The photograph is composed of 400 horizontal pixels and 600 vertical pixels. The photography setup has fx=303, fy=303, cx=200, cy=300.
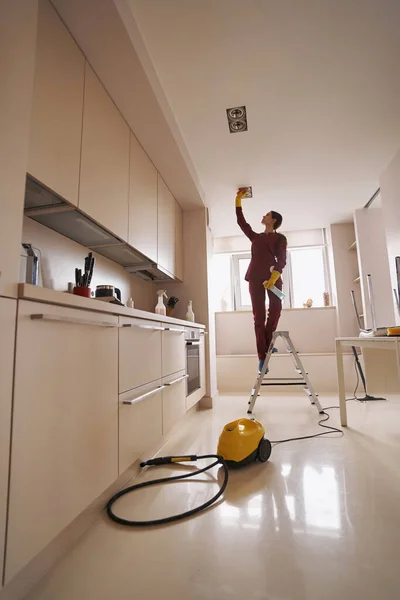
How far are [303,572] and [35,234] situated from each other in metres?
1.69

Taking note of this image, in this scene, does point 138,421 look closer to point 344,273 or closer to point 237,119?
point 237,119

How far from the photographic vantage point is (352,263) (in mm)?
4375

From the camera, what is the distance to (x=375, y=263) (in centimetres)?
386

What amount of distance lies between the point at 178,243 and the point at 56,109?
6.34 ft

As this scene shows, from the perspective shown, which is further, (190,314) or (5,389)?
(190,314)

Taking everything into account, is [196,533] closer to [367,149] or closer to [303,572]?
[303,572]

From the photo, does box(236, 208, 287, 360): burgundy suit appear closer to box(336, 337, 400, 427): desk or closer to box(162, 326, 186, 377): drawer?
box(336, 337, 400, 427): desk

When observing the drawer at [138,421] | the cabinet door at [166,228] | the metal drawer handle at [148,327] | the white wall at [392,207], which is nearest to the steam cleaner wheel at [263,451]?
the drawer at [138,421]

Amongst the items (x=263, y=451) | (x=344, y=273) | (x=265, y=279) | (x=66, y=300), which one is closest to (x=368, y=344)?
(x=263, y=451)

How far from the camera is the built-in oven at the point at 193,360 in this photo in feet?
8.04

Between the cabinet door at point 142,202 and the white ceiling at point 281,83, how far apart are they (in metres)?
0.42

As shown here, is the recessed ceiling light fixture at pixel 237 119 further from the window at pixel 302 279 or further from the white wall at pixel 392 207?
the window at pixel 302 279

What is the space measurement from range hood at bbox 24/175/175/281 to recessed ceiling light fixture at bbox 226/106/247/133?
4.15ft

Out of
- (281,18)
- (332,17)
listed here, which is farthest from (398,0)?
(281,18)
